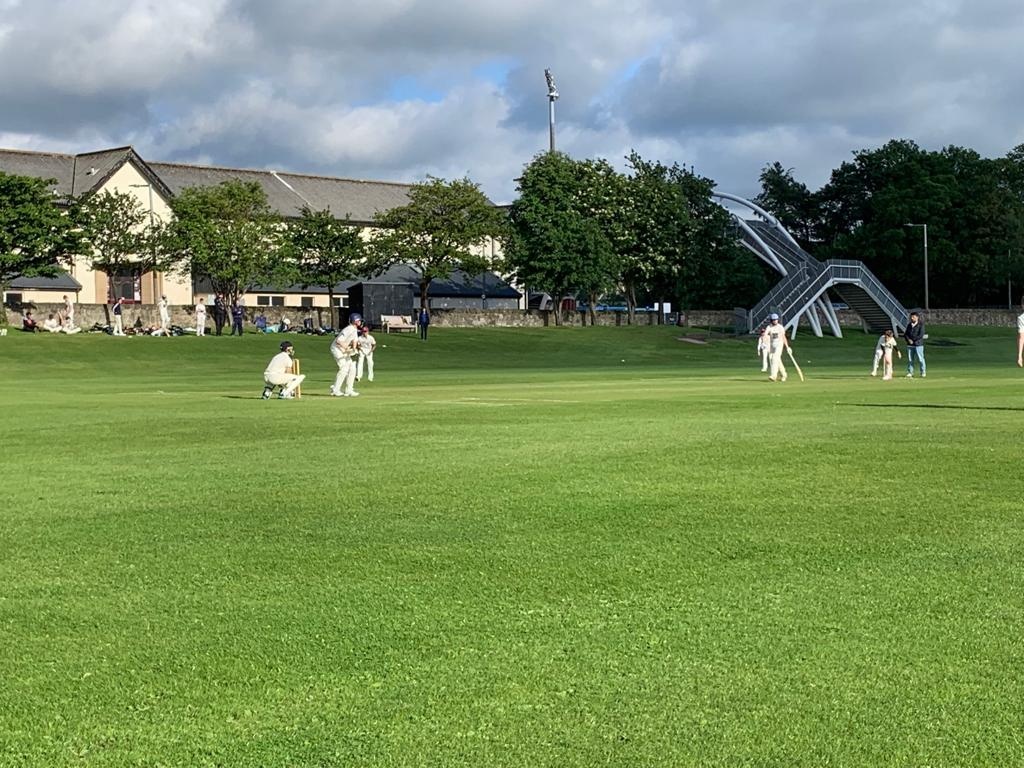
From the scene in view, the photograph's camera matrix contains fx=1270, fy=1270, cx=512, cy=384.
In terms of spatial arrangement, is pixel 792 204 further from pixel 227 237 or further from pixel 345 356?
pixel 345 356

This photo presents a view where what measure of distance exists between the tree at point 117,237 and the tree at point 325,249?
31.2ft

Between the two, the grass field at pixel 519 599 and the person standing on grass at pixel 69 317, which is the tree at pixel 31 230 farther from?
the grass field at pixel 519 599

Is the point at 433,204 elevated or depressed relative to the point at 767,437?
elevated

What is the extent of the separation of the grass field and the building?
2886 inches

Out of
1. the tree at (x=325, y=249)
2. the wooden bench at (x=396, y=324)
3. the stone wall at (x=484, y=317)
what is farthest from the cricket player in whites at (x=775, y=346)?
the tree at (x=325, y=249)

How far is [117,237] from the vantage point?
77438mm

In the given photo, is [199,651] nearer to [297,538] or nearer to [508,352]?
[297,538]

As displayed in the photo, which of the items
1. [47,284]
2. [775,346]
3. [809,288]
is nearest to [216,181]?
[47,284]

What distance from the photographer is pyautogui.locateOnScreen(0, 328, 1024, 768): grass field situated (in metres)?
5.40

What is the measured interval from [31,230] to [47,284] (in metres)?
25.4

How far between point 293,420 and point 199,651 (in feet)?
50.9

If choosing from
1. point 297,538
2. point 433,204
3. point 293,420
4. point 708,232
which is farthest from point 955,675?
point 708,232

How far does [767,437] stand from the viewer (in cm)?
1691

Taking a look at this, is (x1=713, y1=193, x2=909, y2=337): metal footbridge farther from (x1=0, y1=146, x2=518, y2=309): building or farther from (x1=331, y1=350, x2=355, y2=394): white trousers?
(x1=331, y1=350, x2=355, y2=394): white trousers
